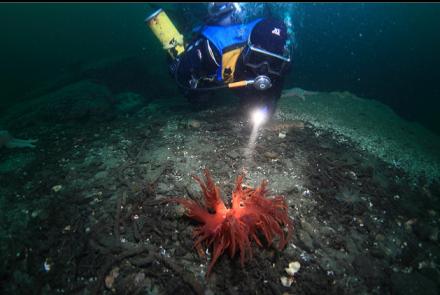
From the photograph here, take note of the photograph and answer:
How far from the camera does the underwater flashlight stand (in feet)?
18.3

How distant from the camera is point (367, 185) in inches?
165

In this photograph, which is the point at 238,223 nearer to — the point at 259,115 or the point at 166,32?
the point at 259,115

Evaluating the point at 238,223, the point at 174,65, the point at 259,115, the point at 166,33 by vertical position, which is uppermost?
the point at 166,33

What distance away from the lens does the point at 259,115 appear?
19.0 feet

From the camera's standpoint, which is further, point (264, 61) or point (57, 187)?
point (264, 61)

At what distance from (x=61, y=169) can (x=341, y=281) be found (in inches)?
173

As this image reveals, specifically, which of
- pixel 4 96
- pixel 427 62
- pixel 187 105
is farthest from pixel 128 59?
pixel 427 62

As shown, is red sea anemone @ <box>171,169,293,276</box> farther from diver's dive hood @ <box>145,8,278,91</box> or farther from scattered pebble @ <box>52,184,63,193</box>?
diver's dive hood @ <box>145,8,278,91</box>

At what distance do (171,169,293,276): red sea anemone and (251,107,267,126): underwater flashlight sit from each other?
8.48ft

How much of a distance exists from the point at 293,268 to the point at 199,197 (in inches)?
57.6

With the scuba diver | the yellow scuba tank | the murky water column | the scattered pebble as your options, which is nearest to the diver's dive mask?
the scuba diver

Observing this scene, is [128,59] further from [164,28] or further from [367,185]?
[367,185]

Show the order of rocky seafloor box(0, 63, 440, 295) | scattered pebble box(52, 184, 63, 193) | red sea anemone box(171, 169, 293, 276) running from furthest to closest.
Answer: scattered pebble box(52, 184, 63, 193), rocky seafloor box(0, 63, 440, 295), red sea anemone box(171, 169, 293, 276)

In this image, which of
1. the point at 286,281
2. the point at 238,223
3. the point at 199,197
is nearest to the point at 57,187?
the point at 199,197
